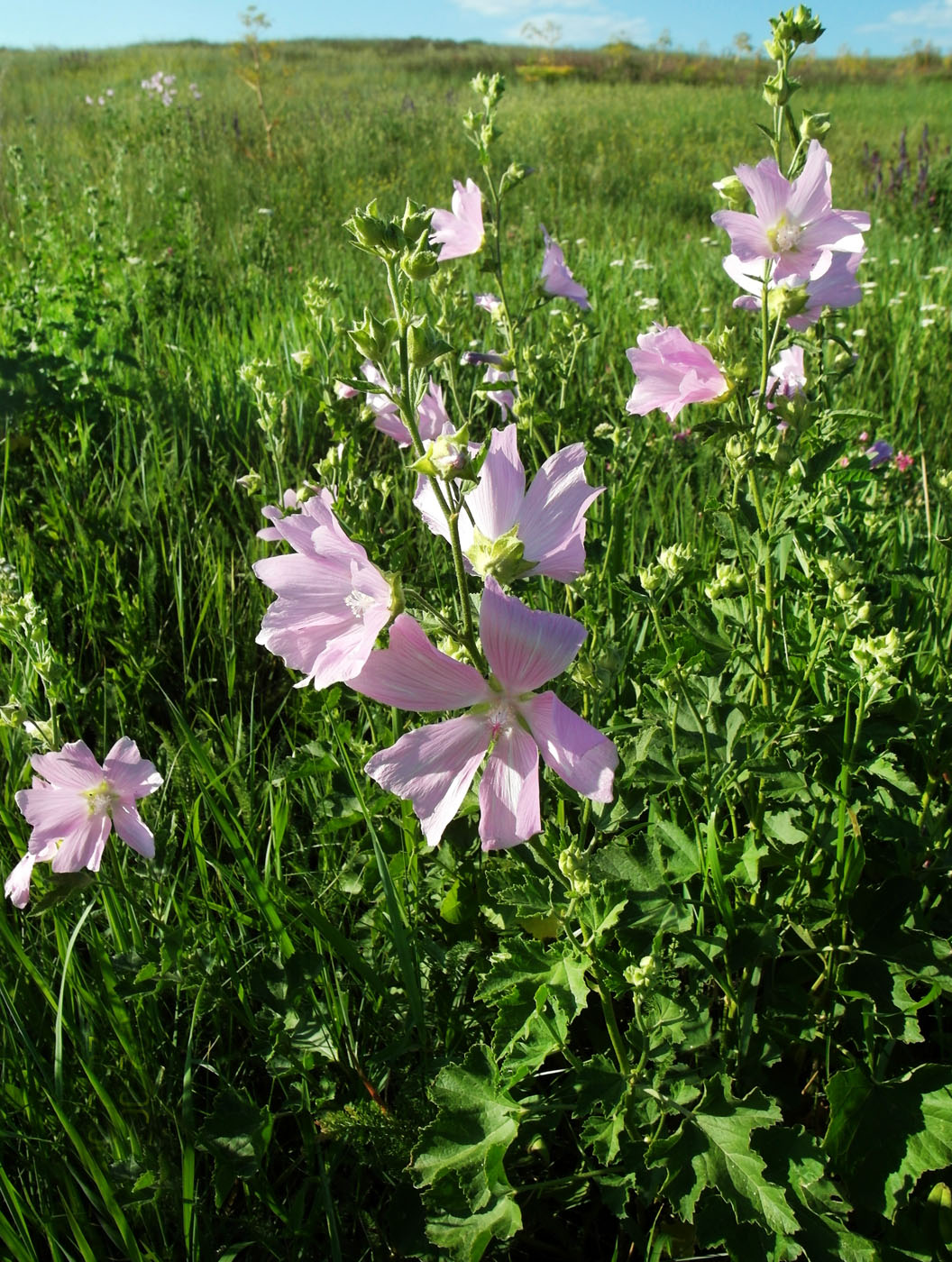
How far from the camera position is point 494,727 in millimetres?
991

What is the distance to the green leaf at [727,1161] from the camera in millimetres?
1086

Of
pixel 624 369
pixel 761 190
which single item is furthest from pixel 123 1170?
pixel 624 369

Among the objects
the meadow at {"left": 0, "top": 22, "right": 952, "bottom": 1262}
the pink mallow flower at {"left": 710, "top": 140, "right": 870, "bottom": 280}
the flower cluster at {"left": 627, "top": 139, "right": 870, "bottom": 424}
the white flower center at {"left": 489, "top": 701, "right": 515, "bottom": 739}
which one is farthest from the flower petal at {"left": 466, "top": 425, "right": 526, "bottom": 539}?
the pink mallow flower at {"left": 710, "top": 140, "right": 870, "bottom": 280}

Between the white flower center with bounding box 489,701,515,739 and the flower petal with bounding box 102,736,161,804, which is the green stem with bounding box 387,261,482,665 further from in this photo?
the flower petal with bounding box 102,736,161,804

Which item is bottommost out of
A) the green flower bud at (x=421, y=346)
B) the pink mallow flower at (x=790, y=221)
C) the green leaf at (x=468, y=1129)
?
the green leaf at (x=468, y=1129)

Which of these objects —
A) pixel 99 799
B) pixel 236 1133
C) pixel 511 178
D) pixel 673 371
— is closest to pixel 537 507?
pixel 673 371

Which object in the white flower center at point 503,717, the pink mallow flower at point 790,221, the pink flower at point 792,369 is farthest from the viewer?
the pink flower at point 792,369

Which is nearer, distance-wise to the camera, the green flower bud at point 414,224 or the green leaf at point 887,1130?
the green flower bud at point 414,224

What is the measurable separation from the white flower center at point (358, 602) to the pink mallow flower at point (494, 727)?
49 mm

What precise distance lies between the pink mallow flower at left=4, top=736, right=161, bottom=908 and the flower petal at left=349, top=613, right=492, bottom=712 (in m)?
0.57

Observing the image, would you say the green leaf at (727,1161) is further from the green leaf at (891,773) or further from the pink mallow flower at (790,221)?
the pink mallow flower at (790,221)

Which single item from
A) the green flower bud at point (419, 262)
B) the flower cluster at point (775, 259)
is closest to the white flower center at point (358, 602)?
the green flower bud at point (419, 262)

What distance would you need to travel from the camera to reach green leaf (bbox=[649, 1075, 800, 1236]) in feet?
3.56

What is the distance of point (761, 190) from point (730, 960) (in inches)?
46.8
